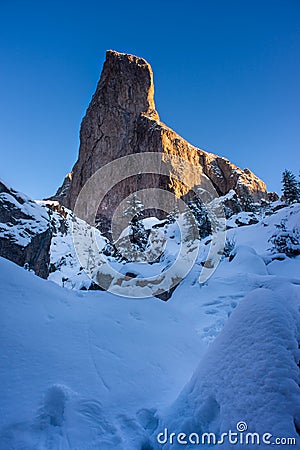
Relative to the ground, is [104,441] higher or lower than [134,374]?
lower

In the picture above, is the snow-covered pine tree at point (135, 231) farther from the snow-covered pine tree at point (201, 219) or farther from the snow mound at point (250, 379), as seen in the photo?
the snow mound at point (250, 379)

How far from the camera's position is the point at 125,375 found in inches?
121

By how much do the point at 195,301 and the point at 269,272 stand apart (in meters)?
3.89

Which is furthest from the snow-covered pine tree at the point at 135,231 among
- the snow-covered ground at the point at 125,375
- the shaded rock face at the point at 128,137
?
the shaded rock face at the point at 128,137

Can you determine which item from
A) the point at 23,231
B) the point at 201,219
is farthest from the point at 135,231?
the point at 23,231

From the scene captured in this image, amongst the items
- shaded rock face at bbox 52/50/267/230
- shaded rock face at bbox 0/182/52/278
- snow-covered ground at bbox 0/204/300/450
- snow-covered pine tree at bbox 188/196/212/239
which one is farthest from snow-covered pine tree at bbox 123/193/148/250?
shaded rock face at bbox 52/50/267/230

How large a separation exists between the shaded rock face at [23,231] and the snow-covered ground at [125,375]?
7.53 meters

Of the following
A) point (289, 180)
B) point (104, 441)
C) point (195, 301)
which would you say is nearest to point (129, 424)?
point (104, 441)

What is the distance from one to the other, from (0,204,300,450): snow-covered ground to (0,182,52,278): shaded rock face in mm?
7531

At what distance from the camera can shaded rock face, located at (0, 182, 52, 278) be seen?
1056 cm

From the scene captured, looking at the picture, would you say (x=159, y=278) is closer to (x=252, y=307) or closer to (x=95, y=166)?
(x=252, y=307)

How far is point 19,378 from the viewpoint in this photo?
2342 millimetres

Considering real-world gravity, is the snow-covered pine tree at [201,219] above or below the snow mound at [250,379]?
above

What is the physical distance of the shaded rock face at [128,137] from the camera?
6138 cm
